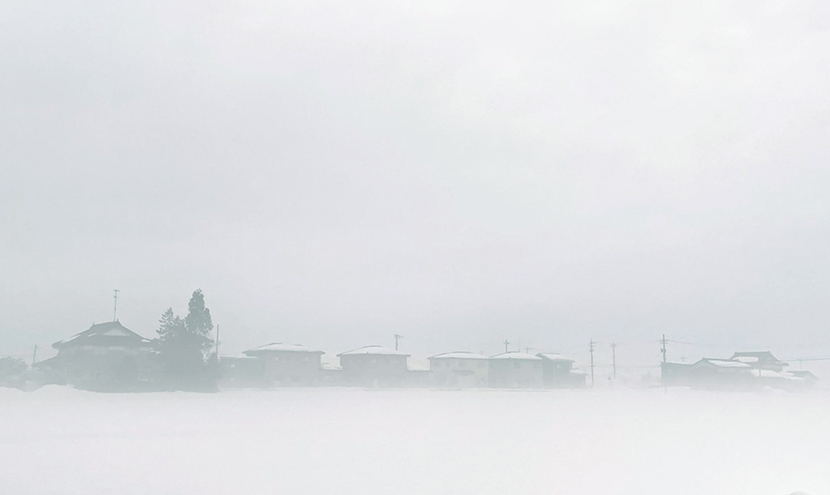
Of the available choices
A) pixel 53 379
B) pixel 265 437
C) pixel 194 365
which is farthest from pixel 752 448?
pixel 53 379

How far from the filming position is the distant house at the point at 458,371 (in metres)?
82.2

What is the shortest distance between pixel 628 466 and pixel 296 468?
27.0 feet

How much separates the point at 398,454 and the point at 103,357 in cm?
4601

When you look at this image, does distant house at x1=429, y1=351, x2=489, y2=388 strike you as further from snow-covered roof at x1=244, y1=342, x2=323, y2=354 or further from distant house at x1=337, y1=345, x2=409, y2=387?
snow-covered roof at x1=244, y1=342, x2=323, y2=354

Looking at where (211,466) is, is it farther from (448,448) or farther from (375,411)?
(375,411)

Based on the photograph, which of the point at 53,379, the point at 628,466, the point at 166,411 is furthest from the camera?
the point at 53,379

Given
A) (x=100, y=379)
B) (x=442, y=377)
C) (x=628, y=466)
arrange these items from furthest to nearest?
(x=442, y=377), (x=100, y=379), (x=628, y=466)

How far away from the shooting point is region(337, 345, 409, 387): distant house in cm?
7900

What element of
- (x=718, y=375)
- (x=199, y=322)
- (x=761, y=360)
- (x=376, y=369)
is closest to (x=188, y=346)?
(x=199, y=322)

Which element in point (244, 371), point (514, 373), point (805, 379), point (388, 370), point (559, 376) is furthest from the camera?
point (805, 379)

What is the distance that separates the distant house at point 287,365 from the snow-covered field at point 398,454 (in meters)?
42.6

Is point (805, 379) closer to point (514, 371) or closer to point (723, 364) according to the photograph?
point (723, 364)

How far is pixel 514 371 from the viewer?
276ft

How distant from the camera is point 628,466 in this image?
18.0 m
